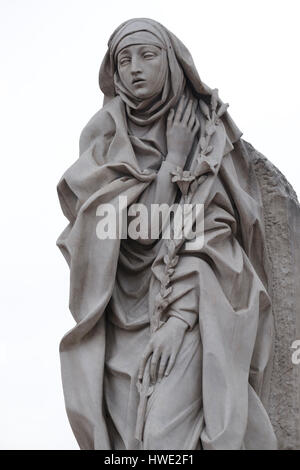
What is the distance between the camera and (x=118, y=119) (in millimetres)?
9508

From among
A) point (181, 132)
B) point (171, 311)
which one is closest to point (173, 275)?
point (171, 311)

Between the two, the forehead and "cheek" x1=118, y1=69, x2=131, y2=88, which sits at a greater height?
the forehead

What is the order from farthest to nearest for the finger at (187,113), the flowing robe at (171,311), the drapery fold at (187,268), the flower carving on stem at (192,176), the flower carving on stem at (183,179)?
the finger at (187,113) → the flower carving on stem at (183,179) → the flower carving on stem at (192,176) → the drapery fold at (187,268) → the flowing robe at (171,311)

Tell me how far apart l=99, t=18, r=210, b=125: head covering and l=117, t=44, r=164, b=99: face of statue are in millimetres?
35

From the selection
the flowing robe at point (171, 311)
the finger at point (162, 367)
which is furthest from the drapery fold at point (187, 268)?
the finger at point (162, 367)

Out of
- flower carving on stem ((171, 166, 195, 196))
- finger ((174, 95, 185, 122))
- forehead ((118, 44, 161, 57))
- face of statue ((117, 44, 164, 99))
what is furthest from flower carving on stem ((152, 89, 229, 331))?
forehead ((118, 44, 161, 57))

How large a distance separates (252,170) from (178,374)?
1805 millimetres

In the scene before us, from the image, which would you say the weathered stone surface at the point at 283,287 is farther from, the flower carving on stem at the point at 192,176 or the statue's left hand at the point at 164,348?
the statue's left hand at the point at 164,348

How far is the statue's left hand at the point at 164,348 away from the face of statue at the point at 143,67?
157cm

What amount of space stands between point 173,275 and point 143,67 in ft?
4.66

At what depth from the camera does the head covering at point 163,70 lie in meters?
9.49

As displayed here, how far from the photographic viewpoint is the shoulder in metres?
9.55

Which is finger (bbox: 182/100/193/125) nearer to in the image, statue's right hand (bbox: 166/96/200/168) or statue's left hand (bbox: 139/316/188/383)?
statue's right hand (bbox: 166/96/200/168)

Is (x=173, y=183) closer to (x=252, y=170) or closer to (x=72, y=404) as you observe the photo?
(x=252, y=170)
